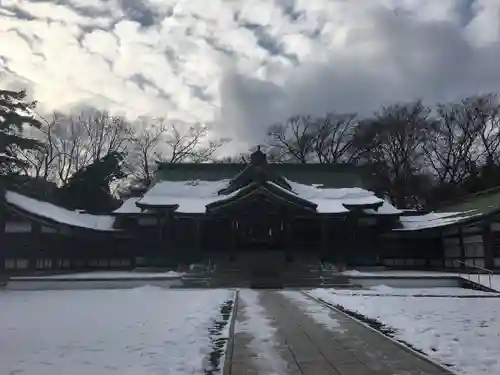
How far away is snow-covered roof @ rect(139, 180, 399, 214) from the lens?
90.4 ft

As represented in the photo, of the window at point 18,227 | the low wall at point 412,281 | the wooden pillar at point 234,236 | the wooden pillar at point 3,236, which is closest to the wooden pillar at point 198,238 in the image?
the wooden pillar at point 234,236

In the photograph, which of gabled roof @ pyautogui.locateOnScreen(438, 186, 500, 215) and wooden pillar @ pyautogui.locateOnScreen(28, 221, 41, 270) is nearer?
gabled roof @ pyautogui.locateOnScreen(438, 186, 500, 215)

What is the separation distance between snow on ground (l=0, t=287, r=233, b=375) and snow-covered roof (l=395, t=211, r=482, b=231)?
14971mm

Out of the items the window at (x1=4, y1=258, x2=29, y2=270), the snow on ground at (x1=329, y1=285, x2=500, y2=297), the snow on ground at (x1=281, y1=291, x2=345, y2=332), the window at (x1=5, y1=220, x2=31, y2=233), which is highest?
the window at (x1=5, y1=220, x2=31, y2=233)

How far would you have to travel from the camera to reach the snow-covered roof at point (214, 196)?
90.4 feet

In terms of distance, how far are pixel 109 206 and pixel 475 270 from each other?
25936 millimetres

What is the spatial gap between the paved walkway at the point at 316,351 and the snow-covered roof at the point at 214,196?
16946 millimetres

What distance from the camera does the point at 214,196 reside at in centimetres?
3058

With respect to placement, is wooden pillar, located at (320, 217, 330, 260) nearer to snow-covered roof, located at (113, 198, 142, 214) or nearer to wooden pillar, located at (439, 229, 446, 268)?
wooden pillar, located at (439, 229, 446, 268)

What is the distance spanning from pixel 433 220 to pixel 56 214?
21.1 m

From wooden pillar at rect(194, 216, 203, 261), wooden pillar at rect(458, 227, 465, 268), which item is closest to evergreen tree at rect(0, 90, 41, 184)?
wooden pillar at rect(194, 216, 203, 261)

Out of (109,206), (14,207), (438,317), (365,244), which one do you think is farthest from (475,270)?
(109,206)

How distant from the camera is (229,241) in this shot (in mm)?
26938

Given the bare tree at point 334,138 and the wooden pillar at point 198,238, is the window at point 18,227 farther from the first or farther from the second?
the bare tree at point 334,138
